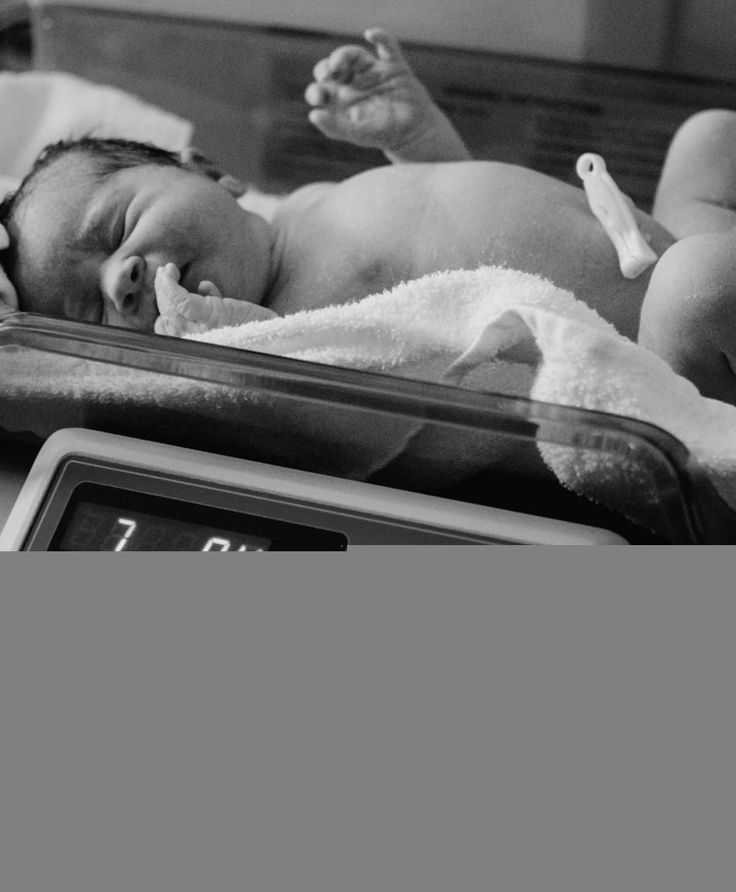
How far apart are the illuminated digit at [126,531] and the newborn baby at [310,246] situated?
0.49 feet

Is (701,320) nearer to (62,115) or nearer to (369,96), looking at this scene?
(369,96)

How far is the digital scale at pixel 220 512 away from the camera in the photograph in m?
0.59

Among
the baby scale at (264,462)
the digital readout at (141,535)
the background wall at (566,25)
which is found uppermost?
the background wall at (566,25)

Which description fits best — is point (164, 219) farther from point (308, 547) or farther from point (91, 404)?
point (308, 547)

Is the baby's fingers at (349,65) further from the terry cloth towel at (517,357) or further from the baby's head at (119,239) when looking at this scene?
the terry cloth towel at (517,357)

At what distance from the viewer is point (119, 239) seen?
764 millimetres

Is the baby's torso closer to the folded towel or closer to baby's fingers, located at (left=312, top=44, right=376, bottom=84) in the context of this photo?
the folded towel

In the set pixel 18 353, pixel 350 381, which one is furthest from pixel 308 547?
pixel 18 353

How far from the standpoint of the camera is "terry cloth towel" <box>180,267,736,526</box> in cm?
59

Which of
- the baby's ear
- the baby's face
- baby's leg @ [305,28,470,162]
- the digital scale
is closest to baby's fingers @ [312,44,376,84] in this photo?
baby's leg @ [305,28,470,162]

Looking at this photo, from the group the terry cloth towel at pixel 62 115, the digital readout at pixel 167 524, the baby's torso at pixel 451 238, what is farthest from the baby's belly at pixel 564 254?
the terry cloth towel at pixel 62 115

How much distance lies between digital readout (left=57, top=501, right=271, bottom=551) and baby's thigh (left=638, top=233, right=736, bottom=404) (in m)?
0.25

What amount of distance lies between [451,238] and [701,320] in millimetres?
175

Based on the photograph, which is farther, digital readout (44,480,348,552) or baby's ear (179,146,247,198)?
baby's ear (179,146,247,198)
